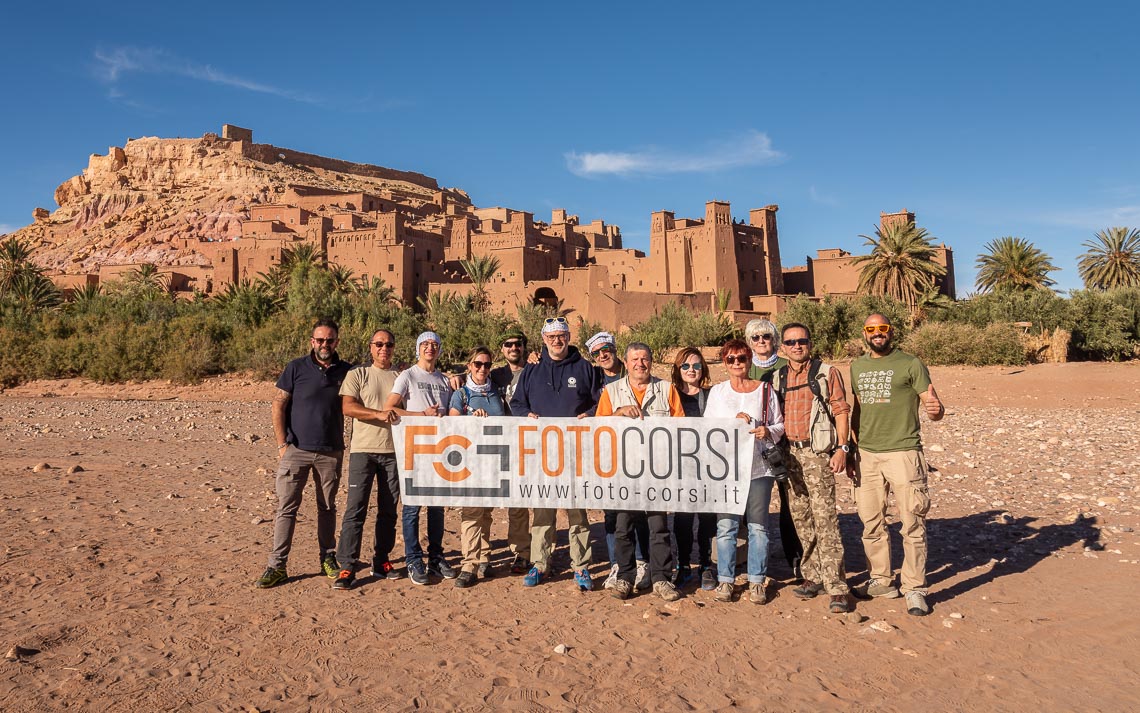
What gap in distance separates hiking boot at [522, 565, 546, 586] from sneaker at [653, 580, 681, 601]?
0.86 meters

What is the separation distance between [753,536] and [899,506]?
3.17 ft

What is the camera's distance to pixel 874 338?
17.1 ft

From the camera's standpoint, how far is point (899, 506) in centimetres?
520

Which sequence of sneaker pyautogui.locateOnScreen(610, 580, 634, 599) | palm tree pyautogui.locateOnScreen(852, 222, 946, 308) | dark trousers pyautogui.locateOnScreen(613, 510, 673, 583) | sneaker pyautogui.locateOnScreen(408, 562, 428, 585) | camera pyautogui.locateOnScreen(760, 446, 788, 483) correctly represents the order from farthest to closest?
palm tree pyautogui.locateOnScreen(852, 222, 946, 308), sneaker pyautogui.locateOnScreen(408, 562, 428, 585), dark trousers pyautogui.locateOnScreen(613, 510, 673, 583), sneaker pyautogui.locateOnScreen(610, 580, 634, 599), camera pyautogui.locateOnScreen(760, 446, 788, 483)

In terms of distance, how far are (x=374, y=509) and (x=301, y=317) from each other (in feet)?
77.2

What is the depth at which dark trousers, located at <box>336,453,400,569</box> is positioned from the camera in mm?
5645

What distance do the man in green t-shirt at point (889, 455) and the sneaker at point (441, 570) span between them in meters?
2.88

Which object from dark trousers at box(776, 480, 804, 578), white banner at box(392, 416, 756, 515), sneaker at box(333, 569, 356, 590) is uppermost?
white banner at box(392, 416, 756, 515)

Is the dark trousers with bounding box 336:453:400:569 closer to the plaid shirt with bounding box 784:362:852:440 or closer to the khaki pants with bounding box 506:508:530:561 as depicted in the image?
the khaki pants with bounding box 506:508:530:561

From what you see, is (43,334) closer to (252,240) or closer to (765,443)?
(252,240)

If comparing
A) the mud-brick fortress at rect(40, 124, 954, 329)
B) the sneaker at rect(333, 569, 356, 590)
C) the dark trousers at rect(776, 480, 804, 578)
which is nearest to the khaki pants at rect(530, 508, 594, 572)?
the sneaker at rect(333, 569, 356, 590)

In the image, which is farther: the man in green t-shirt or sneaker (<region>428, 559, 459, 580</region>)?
sneaker (<region>428, 559, 459, 580</region>)

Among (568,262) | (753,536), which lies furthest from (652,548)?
(568,262)

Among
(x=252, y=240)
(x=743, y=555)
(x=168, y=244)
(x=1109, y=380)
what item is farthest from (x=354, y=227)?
(x=743, y=555)
